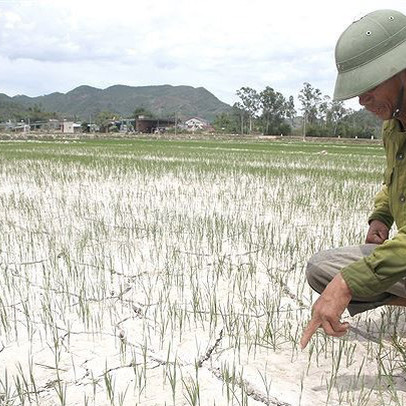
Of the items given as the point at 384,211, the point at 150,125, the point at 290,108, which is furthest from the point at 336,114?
the point at 384,211

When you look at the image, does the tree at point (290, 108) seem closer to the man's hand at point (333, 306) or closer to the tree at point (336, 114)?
the tree at point (336, 114)

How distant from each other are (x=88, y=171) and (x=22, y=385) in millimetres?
7205

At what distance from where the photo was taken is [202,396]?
1.68 metres

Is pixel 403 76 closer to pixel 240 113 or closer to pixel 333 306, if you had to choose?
pixel 333 306

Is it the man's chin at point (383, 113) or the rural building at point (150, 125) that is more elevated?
the rural building at point (150, 125)

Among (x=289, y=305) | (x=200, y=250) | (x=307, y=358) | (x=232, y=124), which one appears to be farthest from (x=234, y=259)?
(x=232, y=124)

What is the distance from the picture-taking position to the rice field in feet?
5.65

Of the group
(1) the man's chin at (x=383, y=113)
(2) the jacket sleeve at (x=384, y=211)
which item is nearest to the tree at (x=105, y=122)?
(2) the jacket sleeve at (x=384, y=211)

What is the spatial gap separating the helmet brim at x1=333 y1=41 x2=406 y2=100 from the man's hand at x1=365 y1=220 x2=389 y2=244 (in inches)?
32.3

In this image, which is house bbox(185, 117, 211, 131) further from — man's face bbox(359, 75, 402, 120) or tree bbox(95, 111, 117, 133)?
man's face bbox(359, 75, 402, 120)

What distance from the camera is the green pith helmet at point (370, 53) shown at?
4.46 feet

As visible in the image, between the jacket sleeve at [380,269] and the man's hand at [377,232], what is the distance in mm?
757

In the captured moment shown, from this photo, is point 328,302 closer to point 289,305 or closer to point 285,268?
point 289,305

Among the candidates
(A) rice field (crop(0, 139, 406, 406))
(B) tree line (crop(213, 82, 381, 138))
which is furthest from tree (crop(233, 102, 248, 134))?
(A) rice field (crop(0, 139, 406, 406))
